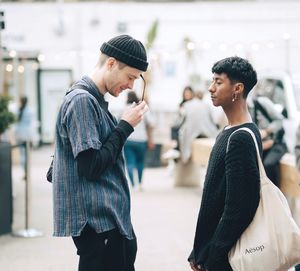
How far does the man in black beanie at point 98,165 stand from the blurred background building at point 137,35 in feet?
62.8

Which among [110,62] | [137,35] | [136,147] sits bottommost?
[136,147]

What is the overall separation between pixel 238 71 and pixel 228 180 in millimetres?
528

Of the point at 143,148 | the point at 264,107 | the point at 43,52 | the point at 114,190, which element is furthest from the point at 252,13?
the point at 114,190

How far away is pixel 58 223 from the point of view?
12.1 ft

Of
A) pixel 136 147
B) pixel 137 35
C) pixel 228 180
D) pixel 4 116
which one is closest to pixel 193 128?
pixel 136 147

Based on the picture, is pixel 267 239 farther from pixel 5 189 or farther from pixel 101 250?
pixel 5 189

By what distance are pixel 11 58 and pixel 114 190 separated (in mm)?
20328

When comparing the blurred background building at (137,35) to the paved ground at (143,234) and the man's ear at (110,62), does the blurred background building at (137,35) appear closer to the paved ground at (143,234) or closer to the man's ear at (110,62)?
the paved ground at (143,234)

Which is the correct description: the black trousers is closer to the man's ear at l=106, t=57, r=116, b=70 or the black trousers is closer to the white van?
the man's ear at l=106, t=57, r=116, b=70

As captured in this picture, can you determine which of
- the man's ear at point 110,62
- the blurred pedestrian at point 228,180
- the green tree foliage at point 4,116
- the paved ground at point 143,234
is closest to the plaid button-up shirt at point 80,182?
the man's ear at point 110,62

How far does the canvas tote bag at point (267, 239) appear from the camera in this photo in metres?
3.55

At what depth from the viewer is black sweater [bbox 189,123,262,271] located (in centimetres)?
354

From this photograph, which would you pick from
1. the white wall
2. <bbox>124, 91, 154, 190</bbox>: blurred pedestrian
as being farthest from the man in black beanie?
the white wall

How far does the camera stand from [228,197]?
356 cm
